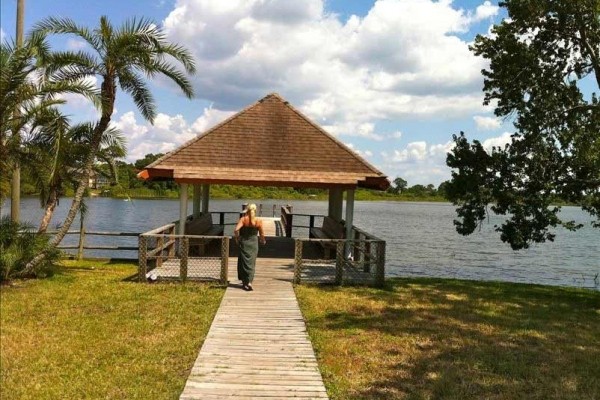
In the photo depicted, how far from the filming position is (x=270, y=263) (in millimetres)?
15469

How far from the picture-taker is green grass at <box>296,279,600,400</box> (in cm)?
652

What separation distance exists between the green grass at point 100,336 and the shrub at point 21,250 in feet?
1.19

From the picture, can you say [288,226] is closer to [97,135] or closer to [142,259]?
[97,135]

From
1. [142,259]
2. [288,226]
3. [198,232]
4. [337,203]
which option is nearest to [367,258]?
[142,259]

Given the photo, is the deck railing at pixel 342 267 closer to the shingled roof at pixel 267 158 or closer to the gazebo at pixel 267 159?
the gazebo at pixel 267 159

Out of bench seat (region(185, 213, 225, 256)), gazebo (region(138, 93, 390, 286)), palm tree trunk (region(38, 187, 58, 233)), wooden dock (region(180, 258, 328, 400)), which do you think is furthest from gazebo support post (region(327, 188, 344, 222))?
palm tree trunk (region(38, 187, 58, 233))

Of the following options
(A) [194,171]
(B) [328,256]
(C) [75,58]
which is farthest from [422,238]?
(C) [75,58]

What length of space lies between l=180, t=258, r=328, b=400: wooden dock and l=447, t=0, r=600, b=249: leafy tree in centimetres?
617

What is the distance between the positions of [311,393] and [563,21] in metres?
12.0

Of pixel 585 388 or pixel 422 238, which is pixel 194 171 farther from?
pixel 422 238

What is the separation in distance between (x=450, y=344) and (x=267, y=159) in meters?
8.48

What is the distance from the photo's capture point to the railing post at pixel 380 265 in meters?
12.8

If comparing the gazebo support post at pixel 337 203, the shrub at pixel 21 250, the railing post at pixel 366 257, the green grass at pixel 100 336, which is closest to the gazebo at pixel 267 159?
the railing post at pixel 366 257

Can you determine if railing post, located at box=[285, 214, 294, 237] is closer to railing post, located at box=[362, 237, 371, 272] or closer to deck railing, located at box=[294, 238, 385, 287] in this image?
deck railing, located at box=[294, 238, 385, 287]
